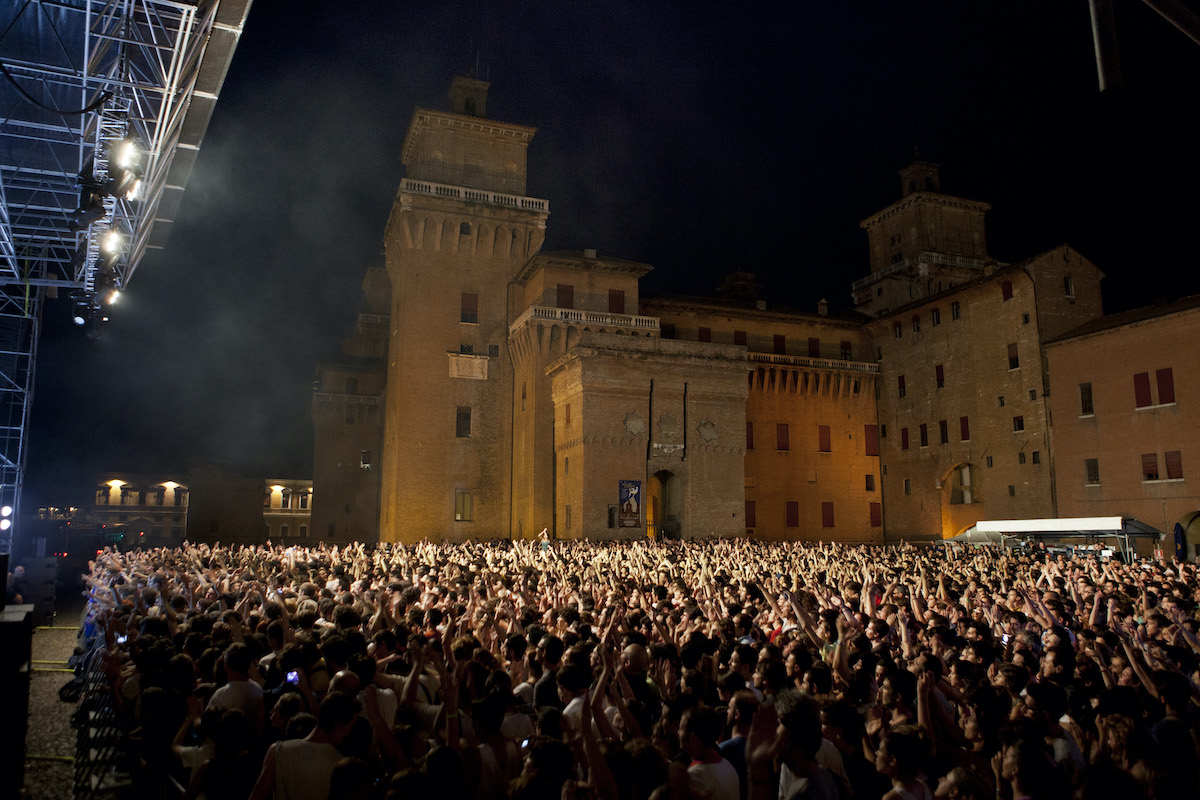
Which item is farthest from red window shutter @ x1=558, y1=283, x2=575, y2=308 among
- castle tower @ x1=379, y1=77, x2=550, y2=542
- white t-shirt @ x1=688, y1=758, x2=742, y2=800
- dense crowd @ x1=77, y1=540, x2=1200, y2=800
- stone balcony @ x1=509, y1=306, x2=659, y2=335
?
white t-shirt @ x1=688, y1=758, x2=742, y2=800

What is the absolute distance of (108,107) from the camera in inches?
450

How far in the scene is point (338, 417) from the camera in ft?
156

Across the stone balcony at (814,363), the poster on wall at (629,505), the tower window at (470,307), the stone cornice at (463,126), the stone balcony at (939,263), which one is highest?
the stone cornice at (463,126)

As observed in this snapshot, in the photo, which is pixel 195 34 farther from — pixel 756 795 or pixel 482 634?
pixel 756 795

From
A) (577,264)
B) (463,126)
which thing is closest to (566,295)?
(577,264)

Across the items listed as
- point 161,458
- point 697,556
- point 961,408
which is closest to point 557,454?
point 697,556

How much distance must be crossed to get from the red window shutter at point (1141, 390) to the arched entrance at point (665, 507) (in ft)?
62.3

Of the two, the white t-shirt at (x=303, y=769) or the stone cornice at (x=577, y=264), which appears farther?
the stone cornice at (x=577, y=264)

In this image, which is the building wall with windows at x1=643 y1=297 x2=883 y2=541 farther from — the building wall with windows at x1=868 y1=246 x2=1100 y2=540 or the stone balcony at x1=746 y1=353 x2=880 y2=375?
the building wall with windows at x1=868 y1=246 x2=1100 y2=540

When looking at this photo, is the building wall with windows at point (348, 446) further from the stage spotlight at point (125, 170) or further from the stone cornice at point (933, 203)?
the stone cornice at point (933, 203)

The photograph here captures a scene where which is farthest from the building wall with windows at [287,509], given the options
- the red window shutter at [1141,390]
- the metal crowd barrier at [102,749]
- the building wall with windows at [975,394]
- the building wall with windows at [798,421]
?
the metal crowd barrier at [102,749]

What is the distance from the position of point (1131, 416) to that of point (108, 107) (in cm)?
3619

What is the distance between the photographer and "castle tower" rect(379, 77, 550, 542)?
3825cm

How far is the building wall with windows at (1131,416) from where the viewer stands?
31016 millimetres
